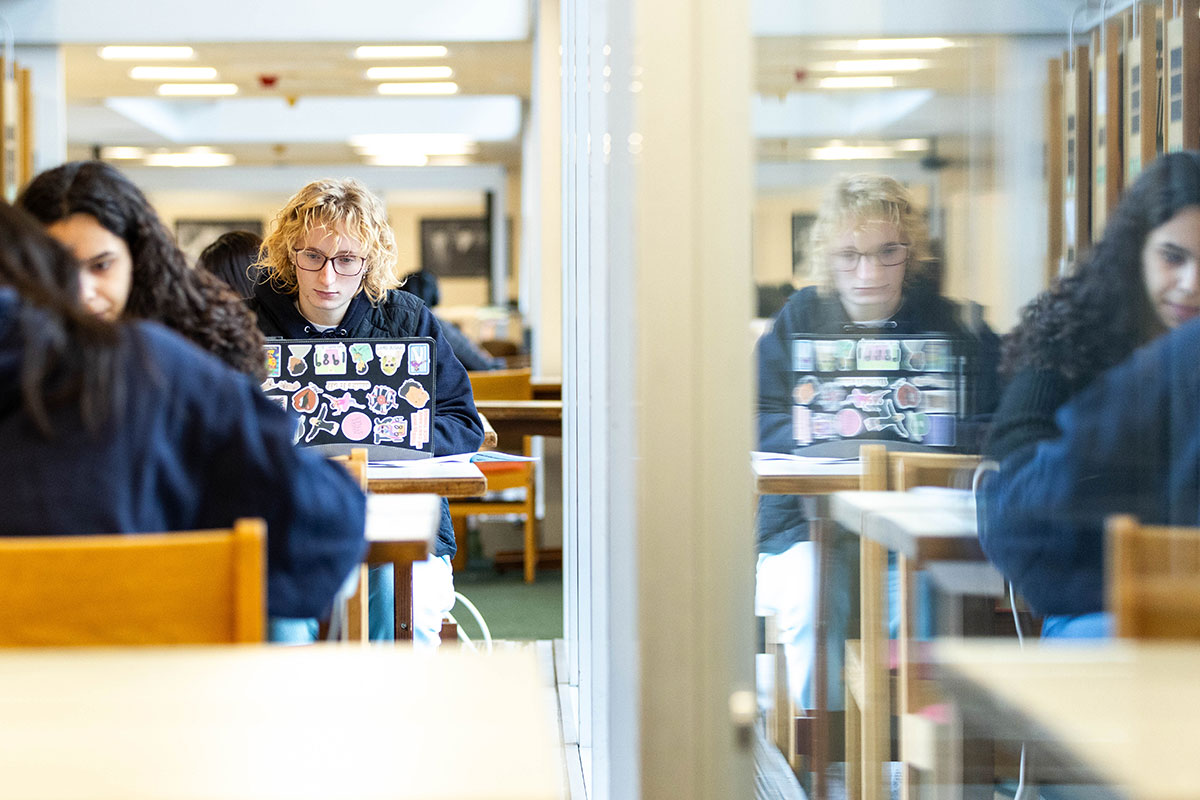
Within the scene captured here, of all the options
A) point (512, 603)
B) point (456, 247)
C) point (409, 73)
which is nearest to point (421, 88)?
point (409, 73)

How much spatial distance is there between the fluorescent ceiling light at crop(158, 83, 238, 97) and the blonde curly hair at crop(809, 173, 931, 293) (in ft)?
22.9

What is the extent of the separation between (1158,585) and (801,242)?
0.58 meters

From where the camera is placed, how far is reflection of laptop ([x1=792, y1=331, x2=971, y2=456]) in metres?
1.45

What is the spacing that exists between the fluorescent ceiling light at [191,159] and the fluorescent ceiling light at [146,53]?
5008 millimetres

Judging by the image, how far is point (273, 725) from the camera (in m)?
1.03

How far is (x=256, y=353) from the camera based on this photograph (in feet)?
7.38

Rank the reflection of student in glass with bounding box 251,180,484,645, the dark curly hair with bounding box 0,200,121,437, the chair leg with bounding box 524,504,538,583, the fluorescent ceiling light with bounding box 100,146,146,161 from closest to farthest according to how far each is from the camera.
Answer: the dark curly hair with bounding box 0,200,121,437
the reflection of student in glass with bounding box 251,180,484,645
the chair leg with bounding box 524,504,538,583
the fluorescent ceiling light with bounding box 100,146,146,161

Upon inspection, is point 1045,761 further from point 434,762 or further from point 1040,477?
point 434,762

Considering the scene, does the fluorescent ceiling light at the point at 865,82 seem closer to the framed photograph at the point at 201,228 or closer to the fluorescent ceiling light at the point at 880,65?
the fluorescent ceiling light at the point at 880,65

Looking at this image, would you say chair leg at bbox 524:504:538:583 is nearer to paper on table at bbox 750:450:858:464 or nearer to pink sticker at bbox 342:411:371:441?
pink sticker at bbox 342:411:371:441

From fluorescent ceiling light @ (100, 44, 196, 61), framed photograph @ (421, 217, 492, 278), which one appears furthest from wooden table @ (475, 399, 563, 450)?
framed photograph @ (421, 217, 492, 278)

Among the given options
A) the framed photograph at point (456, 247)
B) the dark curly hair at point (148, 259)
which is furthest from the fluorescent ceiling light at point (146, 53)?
the framed photograph at point (456, 247)

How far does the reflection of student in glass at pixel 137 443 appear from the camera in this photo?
147 centimetres

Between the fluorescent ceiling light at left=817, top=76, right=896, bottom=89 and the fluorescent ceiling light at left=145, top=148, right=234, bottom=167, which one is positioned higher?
the fluorescent ceiling light at left=145, top=148, right=234, bottom=167
